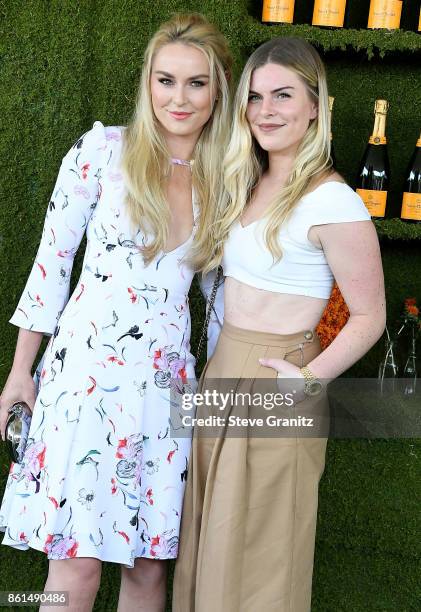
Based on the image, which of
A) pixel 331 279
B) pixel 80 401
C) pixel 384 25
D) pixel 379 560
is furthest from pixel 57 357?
pixel 384 25

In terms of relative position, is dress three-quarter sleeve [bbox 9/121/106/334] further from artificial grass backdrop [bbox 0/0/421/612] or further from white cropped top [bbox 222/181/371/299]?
artificial grass backdrop [bbox 0/0/421/612]

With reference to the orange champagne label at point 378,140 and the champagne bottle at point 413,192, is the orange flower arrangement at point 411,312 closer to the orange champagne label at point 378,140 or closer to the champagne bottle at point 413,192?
the champagne bottle at point 413,192

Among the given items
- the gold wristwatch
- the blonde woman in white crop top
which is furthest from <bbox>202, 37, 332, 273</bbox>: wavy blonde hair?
the gold wristwatch

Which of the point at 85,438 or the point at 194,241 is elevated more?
the point at 194,241

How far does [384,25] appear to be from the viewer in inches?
84.7

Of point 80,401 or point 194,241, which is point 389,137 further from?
point 80,401

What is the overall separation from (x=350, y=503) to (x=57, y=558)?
86cm

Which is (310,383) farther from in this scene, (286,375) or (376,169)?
(376,169)

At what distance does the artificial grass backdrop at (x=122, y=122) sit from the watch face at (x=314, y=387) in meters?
0.61

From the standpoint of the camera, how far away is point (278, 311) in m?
1.56

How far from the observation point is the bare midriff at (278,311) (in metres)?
1.55

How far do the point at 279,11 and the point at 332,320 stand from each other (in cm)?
87

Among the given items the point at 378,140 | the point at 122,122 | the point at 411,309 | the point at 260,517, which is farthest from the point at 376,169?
the point at 260,517

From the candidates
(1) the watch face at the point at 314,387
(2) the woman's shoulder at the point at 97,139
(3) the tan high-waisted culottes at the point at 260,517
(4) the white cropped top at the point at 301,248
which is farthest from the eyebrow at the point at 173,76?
(1) the watch face at the point at 314,387
